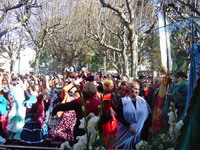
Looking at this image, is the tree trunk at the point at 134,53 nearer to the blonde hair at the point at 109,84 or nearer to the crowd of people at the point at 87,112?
the crowd of people at the point at 87,112

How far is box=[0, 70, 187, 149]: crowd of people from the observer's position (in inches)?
96.2

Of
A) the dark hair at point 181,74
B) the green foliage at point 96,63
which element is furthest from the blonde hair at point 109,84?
the green foliage at point 96,63

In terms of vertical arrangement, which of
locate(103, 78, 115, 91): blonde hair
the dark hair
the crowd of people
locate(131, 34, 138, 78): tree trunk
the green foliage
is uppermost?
the green foliage

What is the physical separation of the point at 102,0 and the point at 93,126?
29.2 ft

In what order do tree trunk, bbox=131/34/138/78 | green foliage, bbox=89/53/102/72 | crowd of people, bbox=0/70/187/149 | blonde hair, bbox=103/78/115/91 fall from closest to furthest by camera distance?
crowd of people, bbox=0/70/187/149 → blonde hair, bbox=103/78/115/91 → tree trunk, bbox=131/34/138/78 → green foliage, bbox=89/53/102/72

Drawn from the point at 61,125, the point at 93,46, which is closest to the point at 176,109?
the point at 61,125

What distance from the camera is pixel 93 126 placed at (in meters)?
2.00

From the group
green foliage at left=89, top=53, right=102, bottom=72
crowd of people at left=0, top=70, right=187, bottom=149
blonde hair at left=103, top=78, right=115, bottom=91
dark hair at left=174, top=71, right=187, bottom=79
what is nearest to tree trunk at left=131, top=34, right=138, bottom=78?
crowd of people at left=0, top=70, right=187, bottom=149

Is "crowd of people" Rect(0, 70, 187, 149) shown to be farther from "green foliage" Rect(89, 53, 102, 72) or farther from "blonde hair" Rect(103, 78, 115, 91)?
"green foliage" Rect(89, 53, 102, 72)

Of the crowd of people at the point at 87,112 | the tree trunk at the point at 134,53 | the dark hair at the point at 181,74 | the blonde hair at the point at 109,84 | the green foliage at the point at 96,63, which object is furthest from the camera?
the green foliage at the point at 96,63

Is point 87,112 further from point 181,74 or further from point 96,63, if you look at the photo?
point 96,63

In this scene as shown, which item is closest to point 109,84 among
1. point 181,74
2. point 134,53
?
point 181,74

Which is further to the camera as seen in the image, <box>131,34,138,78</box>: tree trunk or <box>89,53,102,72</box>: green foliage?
<box>89,53,102,72</box>: green foliage

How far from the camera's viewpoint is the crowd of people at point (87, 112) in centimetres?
244
